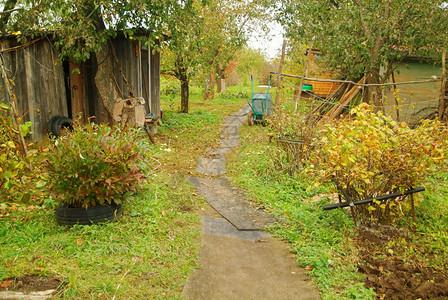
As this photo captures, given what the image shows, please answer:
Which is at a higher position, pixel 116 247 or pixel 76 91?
pixel 76 91

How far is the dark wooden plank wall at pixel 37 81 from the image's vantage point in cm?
736

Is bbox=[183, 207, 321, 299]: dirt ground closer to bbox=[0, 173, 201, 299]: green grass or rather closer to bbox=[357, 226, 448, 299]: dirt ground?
bbox=[0, 173, 201, 299]: green grass

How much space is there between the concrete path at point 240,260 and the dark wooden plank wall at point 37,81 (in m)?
4.32

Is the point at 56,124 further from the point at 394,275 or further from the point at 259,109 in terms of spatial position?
the point at 394,275

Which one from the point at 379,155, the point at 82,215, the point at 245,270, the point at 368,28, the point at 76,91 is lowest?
the point at 245,270

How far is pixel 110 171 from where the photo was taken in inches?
168

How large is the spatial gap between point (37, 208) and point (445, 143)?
5.34 metres

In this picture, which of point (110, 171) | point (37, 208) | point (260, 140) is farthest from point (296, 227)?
point (260, 140)

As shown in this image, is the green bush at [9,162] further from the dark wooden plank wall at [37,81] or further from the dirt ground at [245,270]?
the dirt ground at [245,270]

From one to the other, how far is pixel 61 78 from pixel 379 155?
23.9 ft

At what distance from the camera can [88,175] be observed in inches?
163

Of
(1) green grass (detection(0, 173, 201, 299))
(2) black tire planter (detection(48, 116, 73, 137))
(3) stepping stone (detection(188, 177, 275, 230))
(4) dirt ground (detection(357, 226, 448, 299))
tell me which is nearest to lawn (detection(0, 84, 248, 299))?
(1) green grass (detection(0, 173, 201, 299))

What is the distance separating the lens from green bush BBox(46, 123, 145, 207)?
4.05 m

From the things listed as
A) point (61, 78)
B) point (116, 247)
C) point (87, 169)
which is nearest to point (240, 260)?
point (116, 247)
